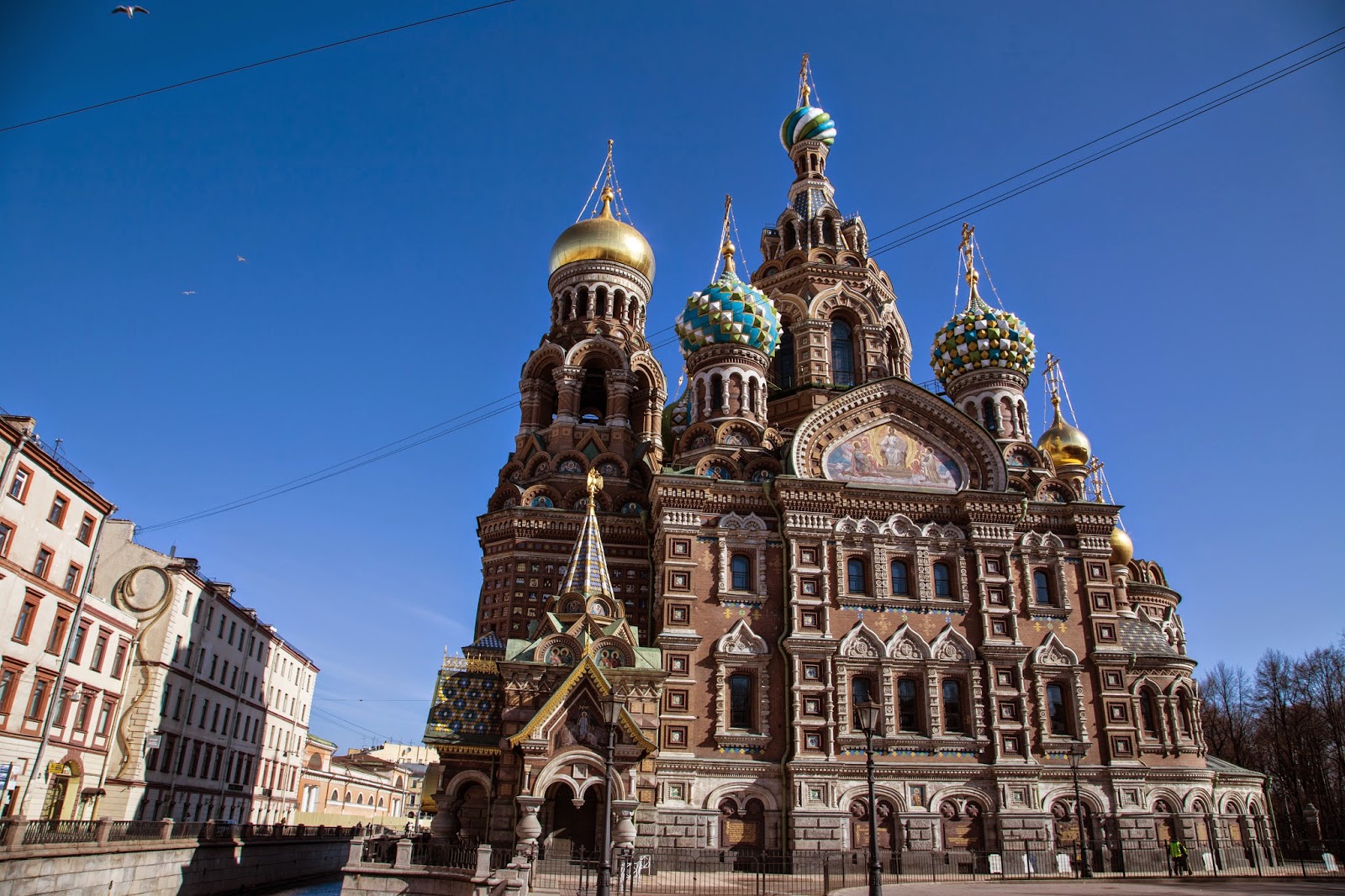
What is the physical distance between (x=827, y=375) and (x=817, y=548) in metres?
9.53

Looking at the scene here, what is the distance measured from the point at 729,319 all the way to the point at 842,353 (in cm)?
Result: 670

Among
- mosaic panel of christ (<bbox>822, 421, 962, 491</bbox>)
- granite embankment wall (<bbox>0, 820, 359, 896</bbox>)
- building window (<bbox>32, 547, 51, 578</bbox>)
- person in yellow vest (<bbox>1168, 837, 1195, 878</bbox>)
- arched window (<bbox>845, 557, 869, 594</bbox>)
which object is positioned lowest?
granite embankment wall (<bbox>0, 820, 359, 896</bbox>)

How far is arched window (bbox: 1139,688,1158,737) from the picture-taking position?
92.0 feet

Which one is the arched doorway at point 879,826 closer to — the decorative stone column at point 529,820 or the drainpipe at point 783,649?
the drainpipe at point 783,649

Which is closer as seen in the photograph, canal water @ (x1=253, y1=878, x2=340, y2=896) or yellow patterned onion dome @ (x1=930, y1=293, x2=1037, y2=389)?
canal water @ (x1=253, y1=878, x2=340, y2=896)

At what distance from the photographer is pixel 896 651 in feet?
87.5

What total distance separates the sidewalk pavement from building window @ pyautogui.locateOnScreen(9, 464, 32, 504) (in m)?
20.7

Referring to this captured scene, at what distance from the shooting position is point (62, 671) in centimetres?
2509

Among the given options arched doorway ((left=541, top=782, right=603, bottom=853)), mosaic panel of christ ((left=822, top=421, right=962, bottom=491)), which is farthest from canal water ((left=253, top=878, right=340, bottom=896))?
mosaic panel of christ ((left=822, top=421, right=962, bottom=491))

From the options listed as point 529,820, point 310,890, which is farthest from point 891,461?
point 310,890

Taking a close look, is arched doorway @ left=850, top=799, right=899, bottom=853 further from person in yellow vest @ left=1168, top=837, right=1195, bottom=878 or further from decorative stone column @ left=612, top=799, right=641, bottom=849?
person in yellow vest @ left=1168, top=837, right=1195, bottom=878

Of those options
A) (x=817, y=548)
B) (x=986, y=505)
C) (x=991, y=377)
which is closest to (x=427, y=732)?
(x=817, y=548)

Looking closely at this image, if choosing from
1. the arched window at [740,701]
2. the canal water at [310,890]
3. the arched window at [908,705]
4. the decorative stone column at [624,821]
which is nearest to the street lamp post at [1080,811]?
the arched window at [908,705]

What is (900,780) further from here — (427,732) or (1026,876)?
(427,732)
